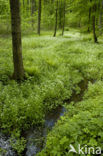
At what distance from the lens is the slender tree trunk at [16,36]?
482cm

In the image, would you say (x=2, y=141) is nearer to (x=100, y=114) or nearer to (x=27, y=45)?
(x=100, y=114)

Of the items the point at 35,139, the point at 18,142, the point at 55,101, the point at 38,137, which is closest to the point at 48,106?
the point at 55,101

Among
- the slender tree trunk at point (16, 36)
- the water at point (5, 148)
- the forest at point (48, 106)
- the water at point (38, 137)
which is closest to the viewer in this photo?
the forest at point (48, 106)

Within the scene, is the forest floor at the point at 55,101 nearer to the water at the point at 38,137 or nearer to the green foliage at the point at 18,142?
the green foliage at the point at 18,142

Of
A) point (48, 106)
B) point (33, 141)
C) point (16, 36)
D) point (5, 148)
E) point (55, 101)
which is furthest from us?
point (55, 101)

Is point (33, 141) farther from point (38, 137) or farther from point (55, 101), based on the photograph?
point (55, 101)

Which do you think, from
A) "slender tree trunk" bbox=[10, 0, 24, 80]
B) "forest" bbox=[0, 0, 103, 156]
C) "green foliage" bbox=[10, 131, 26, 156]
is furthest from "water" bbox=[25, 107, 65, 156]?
"slender tree trunk" bbox=[10, 0, 24, 80]

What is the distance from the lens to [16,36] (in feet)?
17.2

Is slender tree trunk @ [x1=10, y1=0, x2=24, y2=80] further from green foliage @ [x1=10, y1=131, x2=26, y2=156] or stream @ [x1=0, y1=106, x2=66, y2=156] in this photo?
green foliage @ [x1=10, y1=131, x2=26, y2=156]

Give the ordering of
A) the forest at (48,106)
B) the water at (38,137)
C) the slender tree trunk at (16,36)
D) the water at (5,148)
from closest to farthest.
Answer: the forest at (48,106) → the water at (5,148) → the water at (38,137) → the slender tree trunk at (16,36)

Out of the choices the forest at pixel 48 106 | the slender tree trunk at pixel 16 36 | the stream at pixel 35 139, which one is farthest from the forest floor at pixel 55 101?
the slender tree trunk at pixel 16 36

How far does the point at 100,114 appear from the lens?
317 cm

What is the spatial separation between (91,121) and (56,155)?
122 cm

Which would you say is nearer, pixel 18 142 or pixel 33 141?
pixel 18 142
